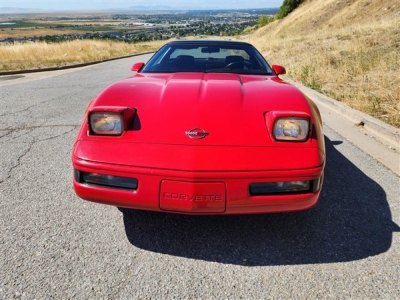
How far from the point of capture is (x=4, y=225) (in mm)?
2436

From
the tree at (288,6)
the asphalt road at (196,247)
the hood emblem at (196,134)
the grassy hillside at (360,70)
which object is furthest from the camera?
the tree at (288,6)

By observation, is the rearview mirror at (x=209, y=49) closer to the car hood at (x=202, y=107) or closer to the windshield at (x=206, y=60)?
the windshield at (x=206, y=60)

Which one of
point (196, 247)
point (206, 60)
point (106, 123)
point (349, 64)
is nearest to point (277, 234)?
point (196, 247)

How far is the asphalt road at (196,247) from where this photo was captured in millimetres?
1871

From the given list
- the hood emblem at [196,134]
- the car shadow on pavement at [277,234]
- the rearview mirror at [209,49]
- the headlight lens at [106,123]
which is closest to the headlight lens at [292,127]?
the hood emblem at [196,134]

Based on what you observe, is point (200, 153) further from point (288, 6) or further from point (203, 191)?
point (288, 6)

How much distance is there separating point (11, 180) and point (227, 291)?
2458 mm

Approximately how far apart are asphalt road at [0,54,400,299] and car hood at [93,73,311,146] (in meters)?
0.76

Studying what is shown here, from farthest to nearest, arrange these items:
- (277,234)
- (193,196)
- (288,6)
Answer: (288,6)
(277,234)
(193,196)

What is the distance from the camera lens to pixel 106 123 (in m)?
2.14

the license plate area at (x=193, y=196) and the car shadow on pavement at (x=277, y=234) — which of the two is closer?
the license plate area at (x=193, y=196)

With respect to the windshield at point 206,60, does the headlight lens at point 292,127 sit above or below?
below

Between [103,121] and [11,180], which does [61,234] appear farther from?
[11,180]

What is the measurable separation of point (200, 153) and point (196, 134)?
0.15m
